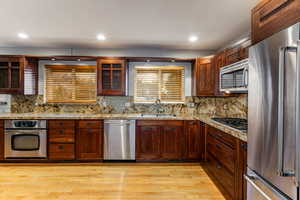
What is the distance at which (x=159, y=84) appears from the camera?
446 centimetres

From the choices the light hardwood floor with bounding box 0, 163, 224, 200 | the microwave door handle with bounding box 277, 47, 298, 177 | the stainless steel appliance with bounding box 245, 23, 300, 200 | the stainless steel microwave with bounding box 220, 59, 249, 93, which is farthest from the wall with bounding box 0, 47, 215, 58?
the microwave door handle with bounding box 277, 47, 298, 177

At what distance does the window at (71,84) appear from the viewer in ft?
14.4

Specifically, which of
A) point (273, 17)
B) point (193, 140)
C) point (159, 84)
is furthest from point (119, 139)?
point (273, 17)

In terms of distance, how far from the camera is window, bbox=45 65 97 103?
4375mm

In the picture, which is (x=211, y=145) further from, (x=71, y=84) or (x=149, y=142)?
(x=71, y=84)

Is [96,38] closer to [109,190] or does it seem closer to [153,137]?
[153,137]

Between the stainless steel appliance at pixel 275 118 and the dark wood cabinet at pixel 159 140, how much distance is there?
2058 millimetres

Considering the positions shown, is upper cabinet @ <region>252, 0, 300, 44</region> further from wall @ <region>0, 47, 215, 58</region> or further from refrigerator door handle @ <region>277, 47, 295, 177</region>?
wall @ <region>0, 47, 215, 58</region>

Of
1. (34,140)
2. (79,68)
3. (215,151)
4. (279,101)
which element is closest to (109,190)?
(215,151)

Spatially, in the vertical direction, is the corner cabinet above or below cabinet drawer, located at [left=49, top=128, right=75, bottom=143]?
above

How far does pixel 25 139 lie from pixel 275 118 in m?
3.98

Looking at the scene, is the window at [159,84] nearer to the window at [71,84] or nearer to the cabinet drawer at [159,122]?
the cabinet drawer at [159,122]

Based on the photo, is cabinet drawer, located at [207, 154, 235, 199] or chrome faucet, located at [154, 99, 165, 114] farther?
chrome faucet, located at [154, 99, 165, 114]

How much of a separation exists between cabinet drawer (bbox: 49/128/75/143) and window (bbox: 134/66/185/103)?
149cm
